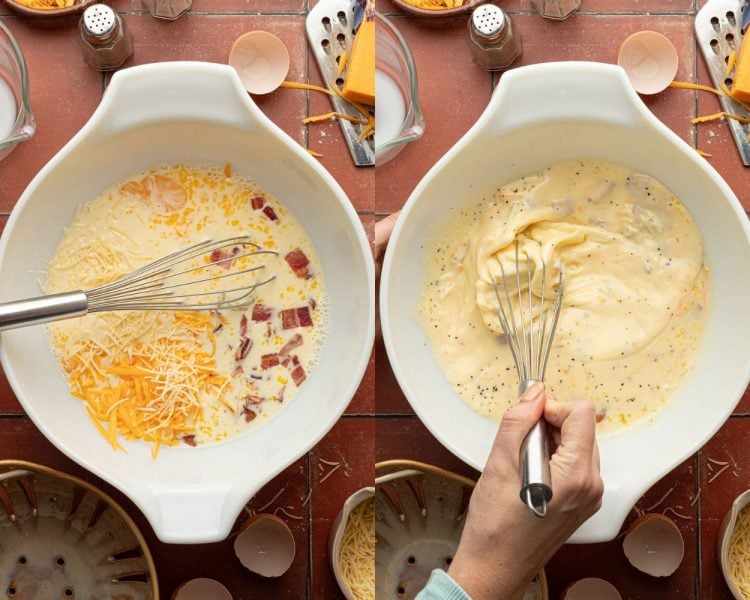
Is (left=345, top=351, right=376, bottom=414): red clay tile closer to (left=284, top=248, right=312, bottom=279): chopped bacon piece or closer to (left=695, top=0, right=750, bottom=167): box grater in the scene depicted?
(left=284, top=248, right=312, bottom=279): chopped bacon piece

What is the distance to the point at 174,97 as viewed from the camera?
4.01ft

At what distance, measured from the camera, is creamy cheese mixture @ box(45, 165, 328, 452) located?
132 cm

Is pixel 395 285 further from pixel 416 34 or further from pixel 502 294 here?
pixel 416 34

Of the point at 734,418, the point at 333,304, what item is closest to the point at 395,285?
the point at 333,304

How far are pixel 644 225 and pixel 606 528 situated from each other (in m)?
0.46

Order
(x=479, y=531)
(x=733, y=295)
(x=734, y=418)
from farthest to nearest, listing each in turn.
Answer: (x=734, y=418) < (x=733, y=295) < (x=479, y=531)

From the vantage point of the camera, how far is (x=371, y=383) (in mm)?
1415

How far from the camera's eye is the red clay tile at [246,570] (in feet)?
4.61

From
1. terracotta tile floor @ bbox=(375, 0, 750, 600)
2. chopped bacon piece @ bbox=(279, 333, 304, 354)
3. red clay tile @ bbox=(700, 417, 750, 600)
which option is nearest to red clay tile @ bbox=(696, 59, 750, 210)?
terracotta tile floor @ bbox=(375, 0, 750, 600)

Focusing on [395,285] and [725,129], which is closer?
[395,285]

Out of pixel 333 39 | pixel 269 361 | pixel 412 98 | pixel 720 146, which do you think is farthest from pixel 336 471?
pixel 720 146

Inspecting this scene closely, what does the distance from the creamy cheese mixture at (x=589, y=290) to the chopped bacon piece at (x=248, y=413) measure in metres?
0.30

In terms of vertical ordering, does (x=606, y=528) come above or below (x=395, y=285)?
below

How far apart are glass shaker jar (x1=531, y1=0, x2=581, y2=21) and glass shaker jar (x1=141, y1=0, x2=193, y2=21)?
1.91ft
